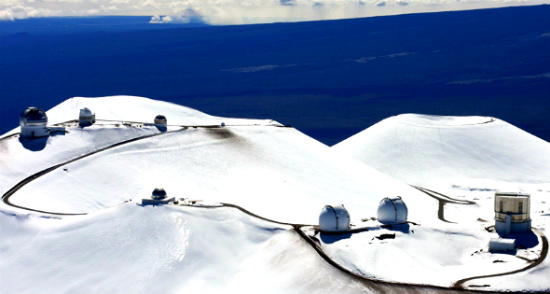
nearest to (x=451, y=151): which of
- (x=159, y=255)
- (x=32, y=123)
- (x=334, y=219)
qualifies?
(x=32, y=123)

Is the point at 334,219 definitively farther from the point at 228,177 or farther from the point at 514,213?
the point at 228,177

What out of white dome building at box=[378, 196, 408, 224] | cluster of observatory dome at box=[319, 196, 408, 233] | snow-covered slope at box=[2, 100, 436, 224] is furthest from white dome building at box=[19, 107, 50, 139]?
white dome building at box=[378, 196, 408, 224]

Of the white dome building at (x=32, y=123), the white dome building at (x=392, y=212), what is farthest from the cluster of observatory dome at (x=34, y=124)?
the white dome building at (x=392, y=212)

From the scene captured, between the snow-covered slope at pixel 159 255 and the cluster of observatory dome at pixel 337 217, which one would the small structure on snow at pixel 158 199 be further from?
the cluster of observatory dome at pixel 337 217

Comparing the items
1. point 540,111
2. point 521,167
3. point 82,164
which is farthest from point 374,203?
point 540,111

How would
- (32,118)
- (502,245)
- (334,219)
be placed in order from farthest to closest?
(32,118) < (334,219) < (502,245)

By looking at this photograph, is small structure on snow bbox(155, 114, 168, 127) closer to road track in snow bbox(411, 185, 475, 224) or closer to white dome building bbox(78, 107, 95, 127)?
white dome building bbox(78, 107, 95, 127)

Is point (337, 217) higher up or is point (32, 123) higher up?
point (32, 123)
